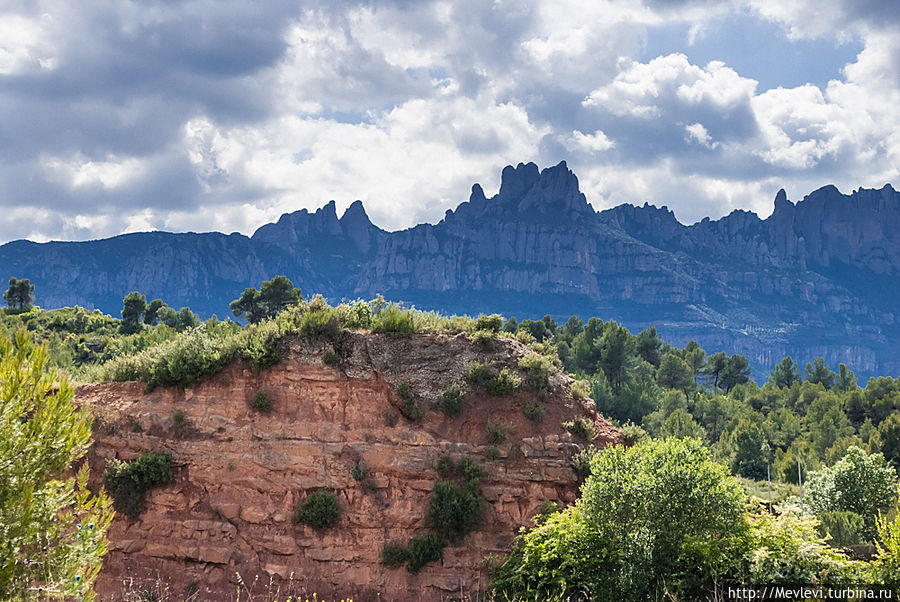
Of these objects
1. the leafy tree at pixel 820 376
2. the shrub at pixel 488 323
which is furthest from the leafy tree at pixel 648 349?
the shrub at pixel 488 323

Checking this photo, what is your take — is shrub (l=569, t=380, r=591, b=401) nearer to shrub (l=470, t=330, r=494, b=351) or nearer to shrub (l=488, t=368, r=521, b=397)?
shrub (l=488, t=368, r=521, b=397)

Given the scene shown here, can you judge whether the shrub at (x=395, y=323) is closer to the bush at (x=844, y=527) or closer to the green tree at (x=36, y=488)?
the green tree at (x=36, y=488)

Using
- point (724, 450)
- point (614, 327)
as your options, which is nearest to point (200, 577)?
point (724, 450)

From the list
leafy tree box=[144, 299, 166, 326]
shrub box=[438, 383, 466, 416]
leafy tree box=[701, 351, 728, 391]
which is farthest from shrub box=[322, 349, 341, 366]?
leafy tree box=[701, 351, 728, 391]

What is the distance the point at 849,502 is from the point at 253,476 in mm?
20722

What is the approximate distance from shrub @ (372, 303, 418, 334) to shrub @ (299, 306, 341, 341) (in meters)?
1.19

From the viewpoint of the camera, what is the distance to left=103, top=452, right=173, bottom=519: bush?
16234 mm

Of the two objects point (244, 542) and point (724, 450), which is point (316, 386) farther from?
point (724, 450)

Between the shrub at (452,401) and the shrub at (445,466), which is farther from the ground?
the shrub at (452,401)

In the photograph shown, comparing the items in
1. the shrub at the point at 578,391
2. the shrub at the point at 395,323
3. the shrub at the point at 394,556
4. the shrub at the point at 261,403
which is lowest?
the shrub at the point at 394,556

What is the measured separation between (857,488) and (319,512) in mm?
19517

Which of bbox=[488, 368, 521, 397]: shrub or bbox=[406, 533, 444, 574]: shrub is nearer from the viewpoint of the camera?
bbox=[406, 533, 444, 574]: shrub

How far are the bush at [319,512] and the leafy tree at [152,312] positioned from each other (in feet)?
Answer: 166

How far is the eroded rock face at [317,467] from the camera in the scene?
51.6 ft
